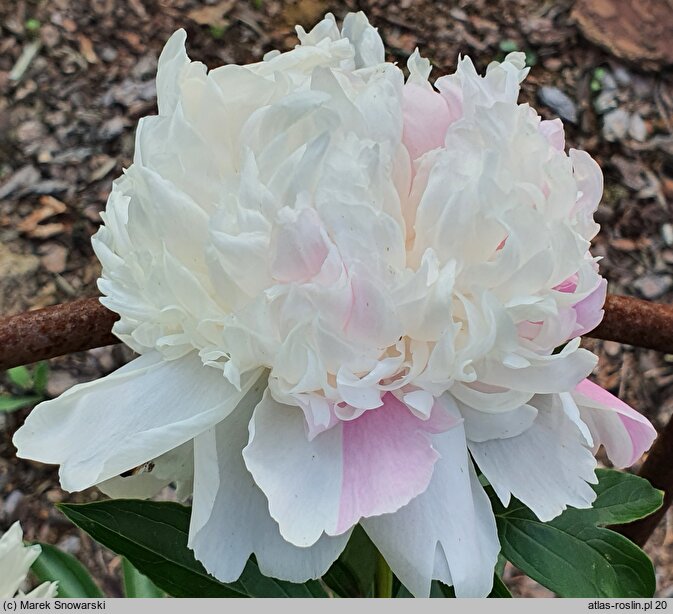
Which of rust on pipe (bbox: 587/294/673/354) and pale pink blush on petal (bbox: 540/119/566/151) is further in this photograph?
rust on pipe (bbox: 587/294/673/354)

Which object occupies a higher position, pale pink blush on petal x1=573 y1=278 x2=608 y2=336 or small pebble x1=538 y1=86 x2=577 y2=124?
pale pink blush on petal x1=573 y1=278 x2=608 y2=336

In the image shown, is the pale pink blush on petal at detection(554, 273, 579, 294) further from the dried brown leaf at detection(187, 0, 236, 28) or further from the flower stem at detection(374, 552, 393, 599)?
the dried brown leaf at detection(187, 0, 236, 28)

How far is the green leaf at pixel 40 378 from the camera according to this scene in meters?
1.39

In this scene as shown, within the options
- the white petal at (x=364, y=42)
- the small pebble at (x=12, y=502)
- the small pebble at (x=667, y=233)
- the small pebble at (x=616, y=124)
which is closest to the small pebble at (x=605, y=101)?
the small pebble at (x=616, y=124)

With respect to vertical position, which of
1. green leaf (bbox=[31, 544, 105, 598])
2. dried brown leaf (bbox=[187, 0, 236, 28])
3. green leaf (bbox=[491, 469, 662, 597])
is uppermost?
green leaf (bbox=[491, 469, 662, 597])

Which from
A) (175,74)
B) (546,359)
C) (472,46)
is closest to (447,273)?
(546,359)

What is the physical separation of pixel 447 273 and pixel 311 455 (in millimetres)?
94

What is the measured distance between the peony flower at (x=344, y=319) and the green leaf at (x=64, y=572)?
0.32m

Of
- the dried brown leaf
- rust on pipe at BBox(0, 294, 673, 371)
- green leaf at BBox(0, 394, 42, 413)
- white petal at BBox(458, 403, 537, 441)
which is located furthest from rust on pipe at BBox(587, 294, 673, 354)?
the dried brown leaf

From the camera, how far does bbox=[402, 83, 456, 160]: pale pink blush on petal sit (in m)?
0.37

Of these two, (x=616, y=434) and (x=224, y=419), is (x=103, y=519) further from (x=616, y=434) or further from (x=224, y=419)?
(x=616, y=434)

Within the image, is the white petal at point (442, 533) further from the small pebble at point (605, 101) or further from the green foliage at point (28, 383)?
the small pebble at point (605, 101)

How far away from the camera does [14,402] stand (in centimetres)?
134

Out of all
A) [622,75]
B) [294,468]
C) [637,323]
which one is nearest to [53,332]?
[294,468]
